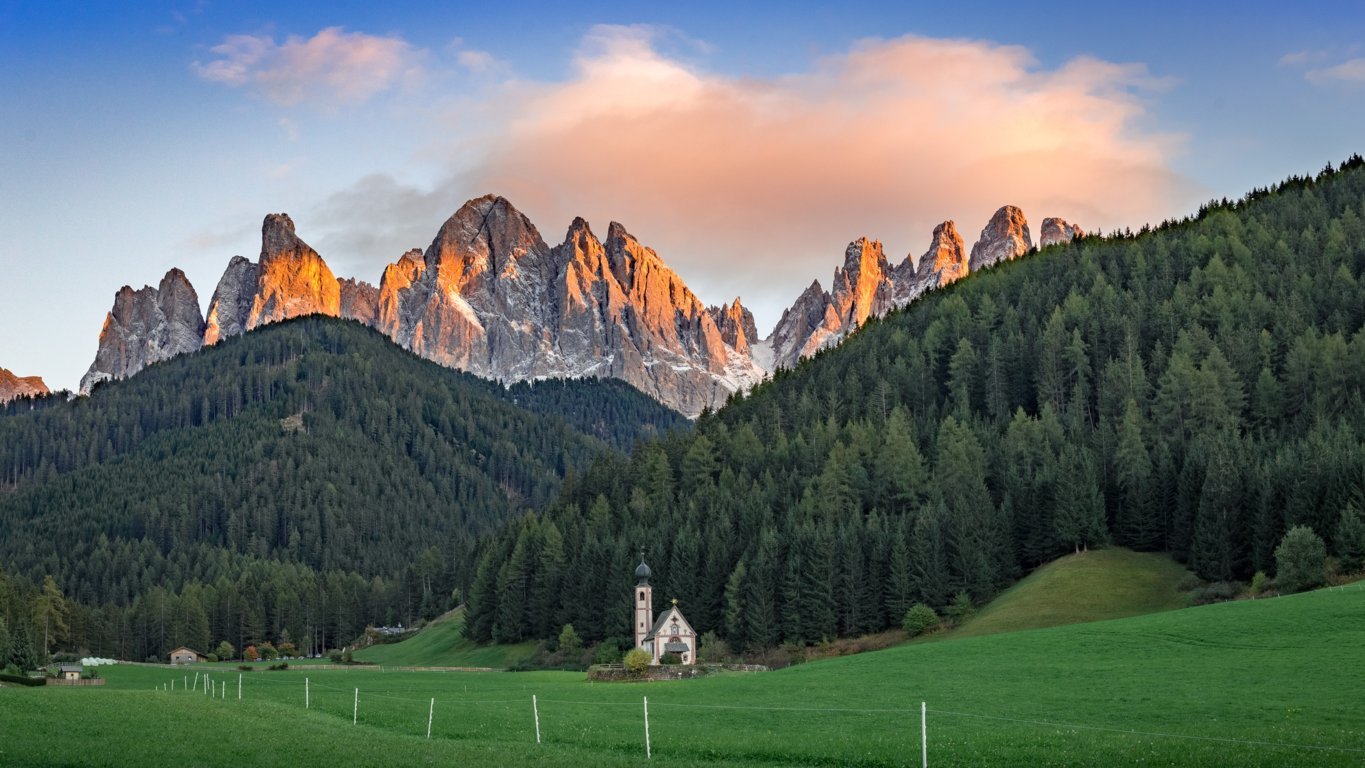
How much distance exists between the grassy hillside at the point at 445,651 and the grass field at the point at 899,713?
52.9m

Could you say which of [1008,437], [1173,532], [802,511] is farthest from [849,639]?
[1008,437]

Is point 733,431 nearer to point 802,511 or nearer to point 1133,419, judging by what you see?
point 802,511

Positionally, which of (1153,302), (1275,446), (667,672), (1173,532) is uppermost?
(1153,302)

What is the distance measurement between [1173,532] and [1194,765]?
82.1m

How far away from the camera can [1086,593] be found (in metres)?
101

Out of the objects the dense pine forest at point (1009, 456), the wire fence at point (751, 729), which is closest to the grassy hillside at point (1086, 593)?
the dense pine forest at point (1009, 456)

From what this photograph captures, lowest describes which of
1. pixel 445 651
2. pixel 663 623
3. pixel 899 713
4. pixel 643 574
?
pixel 445 651

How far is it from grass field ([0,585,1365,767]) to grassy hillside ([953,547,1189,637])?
54.1 ft

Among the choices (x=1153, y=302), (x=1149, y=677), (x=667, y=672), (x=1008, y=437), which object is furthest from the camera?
(x=1153, y=302)

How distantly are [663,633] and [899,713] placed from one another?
204 ft

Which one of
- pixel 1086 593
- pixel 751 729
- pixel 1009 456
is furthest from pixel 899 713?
pixel 1009 456

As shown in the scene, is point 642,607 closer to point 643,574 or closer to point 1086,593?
point 643,574

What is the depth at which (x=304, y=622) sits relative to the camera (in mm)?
189625

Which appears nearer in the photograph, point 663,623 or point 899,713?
point 899,713
